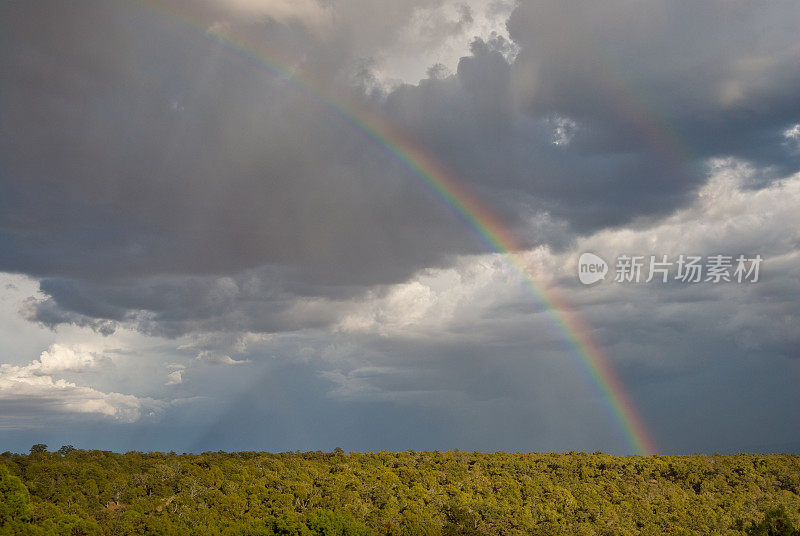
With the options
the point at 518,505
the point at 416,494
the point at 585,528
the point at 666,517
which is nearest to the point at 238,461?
the point at 416,494

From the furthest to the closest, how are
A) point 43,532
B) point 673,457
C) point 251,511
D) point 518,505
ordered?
1. point 673,457
2. point 518,505
3. point 251,511
4. point 43,532

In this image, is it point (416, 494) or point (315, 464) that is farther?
point (315, 464)

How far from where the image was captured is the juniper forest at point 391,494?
48.7m

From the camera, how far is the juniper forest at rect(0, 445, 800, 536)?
48656 mm

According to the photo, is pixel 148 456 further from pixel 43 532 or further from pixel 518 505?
pixel 518 505

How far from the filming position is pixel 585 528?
64.0 meters

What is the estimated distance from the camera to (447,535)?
186 ft

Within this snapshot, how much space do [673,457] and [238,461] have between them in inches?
2437

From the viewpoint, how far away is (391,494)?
2496 inches

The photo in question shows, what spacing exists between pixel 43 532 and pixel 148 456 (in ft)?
92.2

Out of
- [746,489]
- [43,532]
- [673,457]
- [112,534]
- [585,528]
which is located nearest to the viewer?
[43,532]

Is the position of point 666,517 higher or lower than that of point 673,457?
lower

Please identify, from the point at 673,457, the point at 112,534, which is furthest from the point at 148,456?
the point at 673,457

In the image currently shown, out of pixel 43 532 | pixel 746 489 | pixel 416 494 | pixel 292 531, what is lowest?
pixel 43 532
